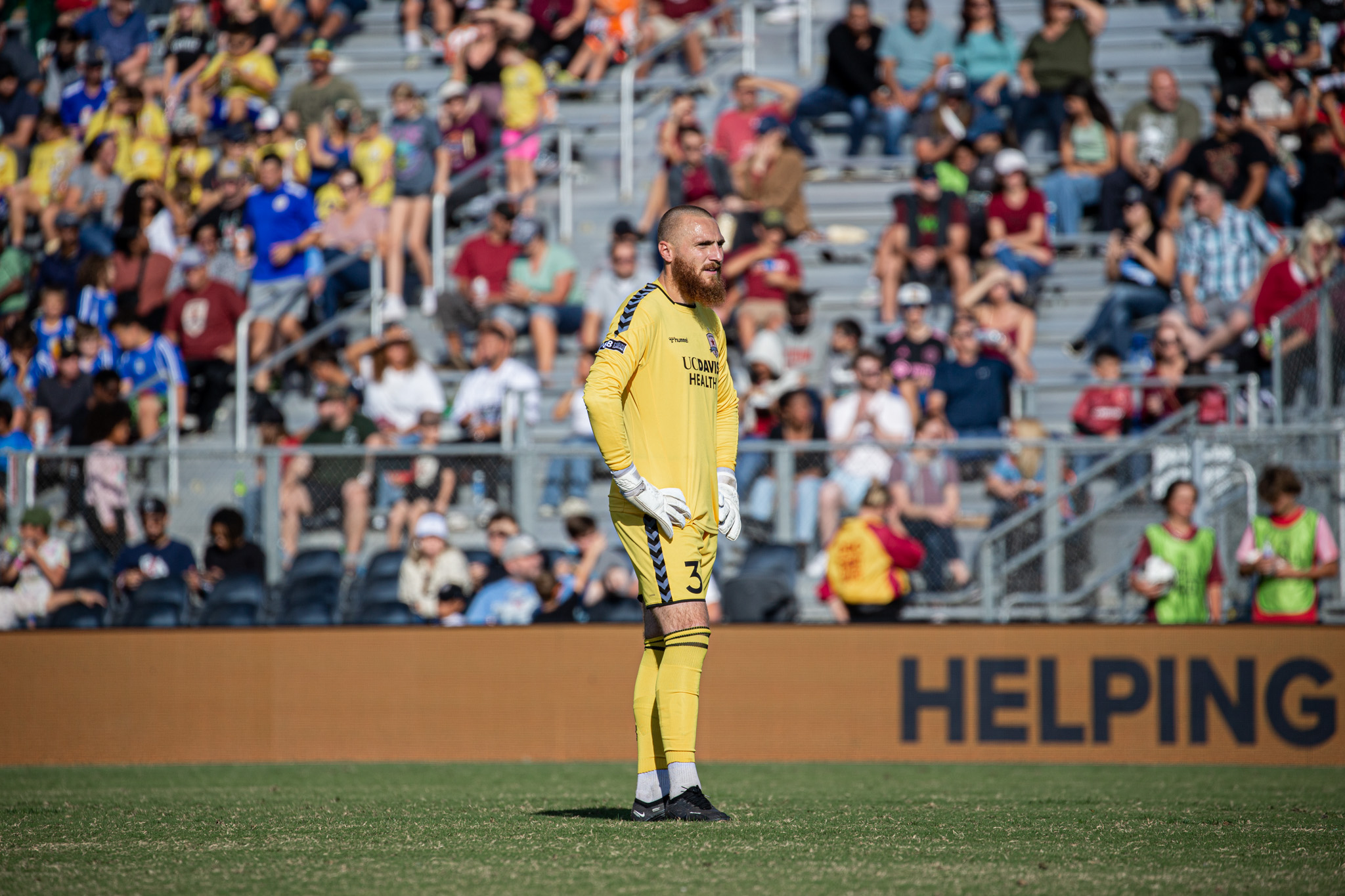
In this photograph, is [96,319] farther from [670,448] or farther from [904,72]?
[670,448]

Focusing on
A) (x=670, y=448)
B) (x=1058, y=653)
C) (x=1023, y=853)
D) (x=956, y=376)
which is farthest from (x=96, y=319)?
(x=1023, y=853)

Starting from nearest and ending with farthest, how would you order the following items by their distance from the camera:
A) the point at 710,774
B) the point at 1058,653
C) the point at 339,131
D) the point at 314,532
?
1. the point at 710,774
2. the point at 1058,653
3. the point at 314,532
4. the point at 339,131

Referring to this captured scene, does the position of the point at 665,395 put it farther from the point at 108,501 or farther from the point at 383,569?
the point at 108,501

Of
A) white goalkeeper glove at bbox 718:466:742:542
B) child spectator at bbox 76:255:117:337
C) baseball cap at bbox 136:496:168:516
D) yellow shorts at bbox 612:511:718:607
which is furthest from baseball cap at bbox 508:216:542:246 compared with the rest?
yellow shorts at bbox 612:511:718:607

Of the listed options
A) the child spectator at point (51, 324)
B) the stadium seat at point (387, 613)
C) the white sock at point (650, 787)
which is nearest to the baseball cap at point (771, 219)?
the stadium seat at point (387, 613)

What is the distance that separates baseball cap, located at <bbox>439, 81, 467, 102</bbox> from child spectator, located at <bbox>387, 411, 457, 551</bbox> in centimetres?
704

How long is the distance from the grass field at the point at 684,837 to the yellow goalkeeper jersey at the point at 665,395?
4.43ft

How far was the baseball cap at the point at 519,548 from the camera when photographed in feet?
37.5

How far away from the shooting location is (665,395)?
21.3 ft

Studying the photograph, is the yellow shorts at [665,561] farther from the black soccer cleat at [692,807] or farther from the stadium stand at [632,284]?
the stadium stand at [632,284]

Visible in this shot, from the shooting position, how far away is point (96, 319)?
642 inches

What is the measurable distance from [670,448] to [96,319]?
11.5m

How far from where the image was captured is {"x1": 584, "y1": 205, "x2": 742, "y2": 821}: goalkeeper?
6320 millimetres

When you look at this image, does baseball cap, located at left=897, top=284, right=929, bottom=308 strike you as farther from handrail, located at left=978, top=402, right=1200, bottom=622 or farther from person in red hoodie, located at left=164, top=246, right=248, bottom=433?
person in red hoodie, located at left=164, top=246, right=248, bottom=433
